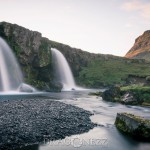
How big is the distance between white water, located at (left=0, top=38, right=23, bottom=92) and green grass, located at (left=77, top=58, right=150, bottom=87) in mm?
43872

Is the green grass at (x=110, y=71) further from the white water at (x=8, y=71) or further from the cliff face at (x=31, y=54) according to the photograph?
the white water at (x=8, y=71)

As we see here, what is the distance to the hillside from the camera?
92.0m

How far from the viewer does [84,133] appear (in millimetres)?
25734

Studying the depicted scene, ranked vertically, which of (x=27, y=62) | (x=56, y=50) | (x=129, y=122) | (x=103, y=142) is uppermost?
(x=56, y=50)

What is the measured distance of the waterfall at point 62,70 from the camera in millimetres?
111350

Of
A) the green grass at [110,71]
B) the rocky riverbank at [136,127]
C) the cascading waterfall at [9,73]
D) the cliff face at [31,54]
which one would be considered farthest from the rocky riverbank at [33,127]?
the green grass at [110,71]

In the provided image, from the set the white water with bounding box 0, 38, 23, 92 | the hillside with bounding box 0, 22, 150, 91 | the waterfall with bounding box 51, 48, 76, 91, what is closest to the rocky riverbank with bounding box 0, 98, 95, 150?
the white water with bounding box 0, 38, 23, 92

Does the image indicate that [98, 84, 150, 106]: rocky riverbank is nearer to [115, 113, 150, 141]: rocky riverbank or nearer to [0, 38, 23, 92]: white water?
[115, 113, 150, 141]: rocky riverbank

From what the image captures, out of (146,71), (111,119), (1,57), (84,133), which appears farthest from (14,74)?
(146,71)

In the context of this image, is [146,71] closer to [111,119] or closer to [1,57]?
[1,57]

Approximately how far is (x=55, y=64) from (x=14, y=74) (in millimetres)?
29917

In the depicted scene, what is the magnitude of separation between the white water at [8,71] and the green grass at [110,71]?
4387 centimetres

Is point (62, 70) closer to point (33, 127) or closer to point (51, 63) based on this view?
point (51, 63)

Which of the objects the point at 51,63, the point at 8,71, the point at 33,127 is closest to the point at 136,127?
the point at 33,127
